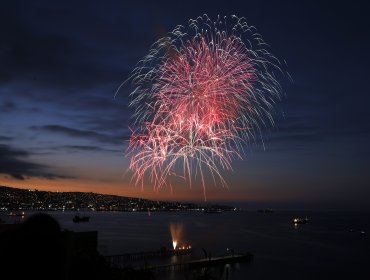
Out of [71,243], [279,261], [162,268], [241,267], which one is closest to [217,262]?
[241,267]

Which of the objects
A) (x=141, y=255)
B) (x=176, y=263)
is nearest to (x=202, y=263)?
(x=176, y=263)

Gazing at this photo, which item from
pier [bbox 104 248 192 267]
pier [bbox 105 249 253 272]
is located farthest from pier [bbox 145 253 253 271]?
pier [bbox 104 248 192 267]

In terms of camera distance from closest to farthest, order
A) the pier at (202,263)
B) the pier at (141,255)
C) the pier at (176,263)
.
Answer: the pier at (202,263)
the pier at (176,263)
the pier at (141,255)

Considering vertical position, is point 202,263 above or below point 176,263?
below

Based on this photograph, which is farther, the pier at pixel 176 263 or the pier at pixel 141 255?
the pier at pixel 141 255

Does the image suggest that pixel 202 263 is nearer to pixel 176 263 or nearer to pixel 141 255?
pixel 176 263

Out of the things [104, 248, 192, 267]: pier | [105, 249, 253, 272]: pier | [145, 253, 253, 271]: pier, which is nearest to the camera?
[145, 253, 253, 271]: pier

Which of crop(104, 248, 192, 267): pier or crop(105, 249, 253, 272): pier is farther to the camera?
crop(104, 248, 192, 267): pier

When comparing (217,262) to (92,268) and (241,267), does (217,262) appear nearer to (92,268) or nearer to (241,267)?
(241,267)

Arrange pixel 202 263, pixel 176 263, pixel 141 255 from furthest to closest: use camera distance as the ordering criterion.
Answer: pixel 141 255 < pixel 202 263 < pixel 176 263

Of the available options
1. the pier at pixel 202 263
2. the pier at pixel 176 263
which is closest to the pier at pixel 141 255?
the pier at pixel 176 263

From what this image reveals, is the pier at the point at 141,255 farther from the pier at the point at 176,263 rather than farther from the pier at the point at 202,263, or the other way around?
the pier at the point at 202,263

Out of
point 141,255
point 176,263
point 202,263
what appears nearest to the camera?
point 176,263

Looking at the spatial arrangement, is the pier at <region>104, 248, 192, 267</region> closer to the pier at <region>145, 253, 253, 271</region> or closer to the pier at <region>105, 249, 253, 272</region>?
the pier at <region>105, 249, 253, 272</region>
